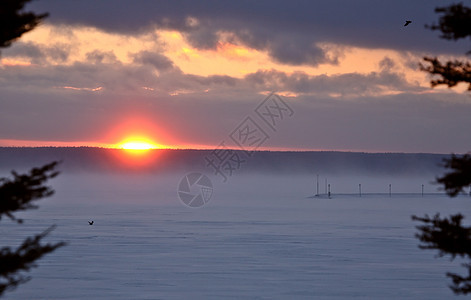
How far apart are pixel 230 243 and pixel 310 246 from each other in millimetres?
7283

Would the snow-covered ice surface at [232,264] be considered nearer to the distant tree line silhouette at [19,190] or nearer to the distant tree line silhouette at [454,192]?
the distant tree line silhouette at [454,192]

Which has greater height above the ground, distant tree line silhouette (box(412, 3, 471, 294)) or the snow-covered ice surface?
distant tree line silhouette (box(412, 3, 471, 294))

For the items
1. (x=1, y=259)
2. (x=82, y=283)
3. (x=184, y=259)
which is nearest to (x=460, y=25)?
(x=1, y=259)

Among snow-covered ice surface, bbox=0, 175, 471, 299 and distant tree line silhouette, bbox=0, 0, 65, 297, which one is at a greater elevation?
distant tree line silhouette, bbox=0, 0, 65, 297

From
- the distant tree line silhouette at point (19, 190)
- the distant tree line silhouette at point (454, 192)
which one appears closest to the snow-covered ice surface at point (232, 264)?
the distant tree line silhouette at point (454, 192)

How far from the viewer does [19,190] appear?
45.1ft

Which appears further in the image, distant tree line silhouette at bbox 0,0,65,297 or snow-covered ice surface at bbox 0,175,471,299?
snow-covered ice surface at bbox 0,175,471,299

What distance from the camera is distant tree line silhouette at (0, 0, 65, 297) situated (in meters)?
13.3

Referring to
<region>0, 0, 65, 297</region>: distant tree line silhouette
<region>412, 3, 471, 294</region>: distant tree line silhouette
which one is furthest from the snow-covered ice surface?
<region>0, 0, 65, 297</region>: distant tree line silhouette

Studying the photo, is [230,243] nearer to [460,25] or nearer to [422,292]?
[422,292]

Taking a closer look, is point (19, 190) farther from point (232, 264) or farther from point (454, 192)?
point (232, 264)

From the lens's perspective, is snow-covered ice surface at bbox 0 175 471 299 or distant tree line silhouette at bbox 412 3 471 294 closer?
distant tree line silhouette at bbox 412 3 471 294

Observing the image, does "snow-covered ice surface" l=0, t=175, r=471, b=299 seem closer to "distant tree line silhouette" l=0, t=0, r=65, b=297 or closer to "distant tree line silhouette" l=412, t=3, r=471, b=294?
"distant tree line silhouette" l=412, t=3, r=471, b=294

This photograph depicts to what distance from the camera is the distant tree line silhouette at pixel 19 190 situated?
1329 centimetres
